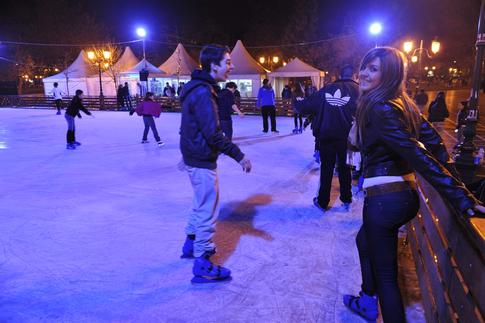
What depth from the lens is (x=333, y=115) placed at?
462cm

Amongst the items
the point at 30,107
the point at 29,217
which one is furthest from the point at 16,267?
the point at 30,107

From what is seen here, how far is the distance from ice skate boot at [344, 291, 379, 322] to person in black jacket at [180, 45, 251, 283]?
113 cm

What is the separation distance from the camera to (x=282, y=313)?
2830mm

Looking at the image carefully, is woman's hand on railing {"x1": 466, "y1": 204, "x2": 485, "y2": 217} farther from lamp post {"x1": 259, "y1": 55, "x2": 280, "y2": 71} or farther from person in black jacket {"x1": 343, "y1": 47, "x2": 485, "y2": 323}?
lamp post {"x1": 259, "y1": 55, "x2": 280, "y2": 71}

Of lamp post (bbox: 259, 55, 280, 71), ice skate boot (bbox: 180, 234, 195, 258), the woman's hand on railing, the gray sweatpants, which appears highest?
lamp post (bbox: 259, 55, 280, 71)

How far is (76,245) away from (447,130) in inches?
497

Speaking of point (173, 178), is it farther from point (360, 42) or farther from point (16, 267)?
point (360, 42)

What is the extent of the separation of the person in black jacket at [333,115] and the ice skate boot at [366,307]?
2187mm

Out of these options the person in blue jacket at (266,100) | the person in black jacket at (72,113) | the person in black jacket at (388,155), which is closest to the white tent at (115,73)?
the person in blue jacket at (266,100)

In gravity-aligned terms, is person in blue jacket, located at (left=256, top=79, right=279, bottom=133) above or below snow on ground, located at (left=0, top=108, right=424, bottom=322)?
above

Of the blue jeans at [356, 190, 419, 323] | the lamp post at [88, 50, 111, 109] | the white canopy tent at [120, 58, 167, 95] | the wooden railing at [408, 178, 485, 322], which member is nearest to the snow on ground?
the wooden railing at [408, 178, 485, 322]

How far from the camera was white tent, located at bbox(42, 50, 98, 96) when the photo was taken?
93.3ft

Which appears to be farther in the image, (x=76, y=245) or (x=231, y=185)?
(x=231, y=185)

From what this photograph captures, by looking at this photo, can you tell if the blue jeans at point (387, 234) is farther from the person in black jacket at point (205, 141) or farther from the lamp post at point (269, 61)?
the lamp post at point (269, 61)
